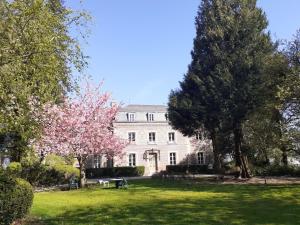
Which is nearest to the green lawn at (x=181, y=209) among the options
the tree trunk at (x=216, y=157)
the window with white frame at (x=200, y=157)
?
the tree trunk at (x=216, y=157)

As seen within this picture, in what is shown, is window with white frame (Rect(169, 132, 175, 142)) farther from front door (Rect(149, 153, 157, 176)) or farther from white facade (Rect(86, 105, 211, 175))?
front door (Rect(149, 153, 157, 176))

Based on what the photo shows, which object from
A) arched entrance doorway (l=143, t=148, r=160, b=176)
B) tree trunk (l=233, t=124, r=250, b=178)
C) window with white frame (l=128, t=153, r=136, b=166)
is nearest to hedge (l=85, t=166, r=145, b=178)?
window with white frame (l=128, t=153, r=136, b=166)

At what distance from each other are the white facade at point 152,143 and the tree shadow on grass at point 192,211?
37.9 m

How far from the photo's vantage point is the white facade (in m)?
62.4

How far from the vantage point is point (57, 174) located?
4053 centimetres

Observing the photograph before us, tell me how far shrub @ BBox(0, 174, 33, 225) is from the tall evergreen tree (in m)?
23.4

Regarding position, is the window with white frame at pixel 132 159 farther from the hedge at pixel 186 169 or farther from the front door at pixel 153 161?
the hedge at pixel 186 169

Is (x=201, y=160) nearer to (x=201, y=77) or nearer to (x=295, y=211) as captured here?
(x=201, y=77)

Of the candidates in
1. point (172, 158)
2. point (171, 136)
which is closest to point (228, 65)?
point (171, 136)

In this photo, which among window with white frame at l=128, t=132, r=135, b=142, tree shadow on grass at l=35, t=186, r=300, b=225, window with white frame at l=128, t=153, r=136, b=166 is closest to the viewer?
tree shadow on grass at l=35, t=186, r=300, b=225

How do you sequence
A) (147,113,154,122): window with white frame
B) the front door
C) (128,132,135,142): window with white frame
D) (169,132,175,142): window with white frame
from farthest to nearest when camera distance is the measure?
(169,132,175,142): window with white frame → (147,113,154,122): window with white frame → the front door → (128,132,135,142): window with white frame

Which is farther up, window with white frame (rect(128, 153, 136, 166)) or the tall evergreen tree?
the tall evergreen tree

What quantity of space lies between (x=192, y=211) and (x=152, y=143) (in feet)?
147

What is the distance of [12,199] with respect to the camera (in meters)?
14.3
